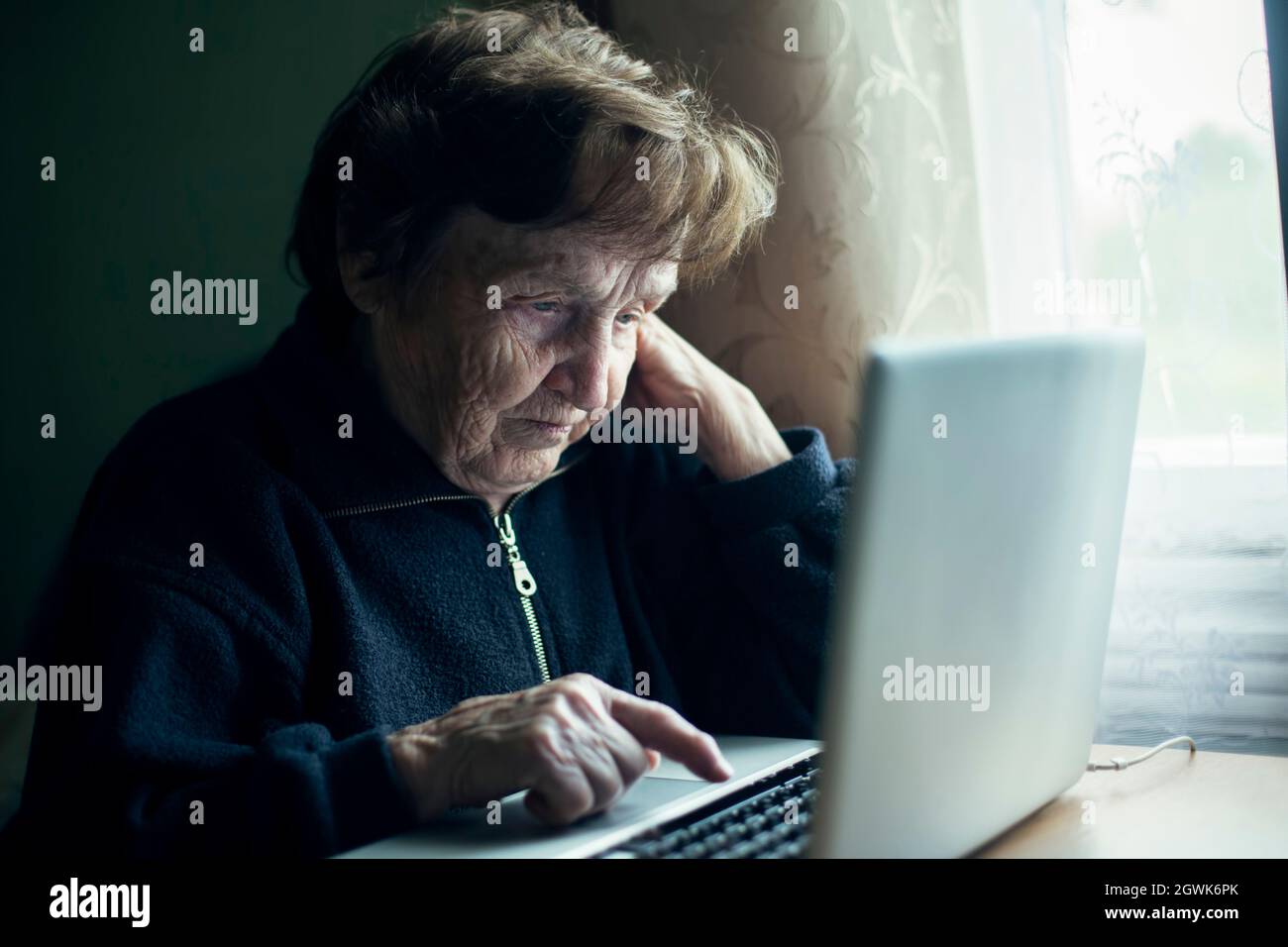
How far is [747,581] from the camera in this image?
4.39ft

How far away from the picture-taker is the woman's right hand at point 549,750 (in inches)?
33.6

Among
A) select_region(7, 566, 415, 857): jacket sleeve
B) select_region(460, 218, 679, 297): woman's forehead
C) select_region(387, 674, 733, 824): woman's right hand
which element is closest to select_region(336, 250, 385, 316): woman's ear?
select_region(460, 218, 679, 297): woman's forehead

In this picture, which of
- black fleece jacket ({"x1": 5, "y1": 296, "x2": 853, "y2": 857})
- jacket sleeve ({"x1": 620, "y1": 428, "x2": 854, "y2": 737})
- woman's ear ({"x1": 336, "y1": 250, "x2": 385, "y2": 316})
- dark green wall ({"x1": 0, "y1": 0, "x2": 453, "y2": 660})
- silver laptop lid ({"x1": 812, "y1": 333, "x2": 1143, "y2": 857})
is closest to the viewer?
silver laptop lid ({"x1": 812, "y1": 333, "x2": 1143, "y2": 857})

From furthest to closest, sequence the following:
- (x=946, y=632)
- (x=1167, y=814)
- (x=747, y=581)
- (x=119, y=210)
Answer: (x=119, y=210)
(x=747, y=581)
(x=1167, y=814)
(x=946, y=632)

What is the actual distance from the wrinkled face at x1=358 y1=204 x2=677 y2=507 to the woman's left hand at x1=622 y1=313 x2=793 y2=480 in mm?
167

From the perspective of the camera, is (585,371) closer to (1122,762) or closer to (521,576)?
(521,576)

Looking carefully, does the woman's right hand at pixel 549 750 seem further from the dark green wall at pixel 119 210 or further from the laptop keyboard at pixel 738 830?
the dark green wall at pixel 119 210

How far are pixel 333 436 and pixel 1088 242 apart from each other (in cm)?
100

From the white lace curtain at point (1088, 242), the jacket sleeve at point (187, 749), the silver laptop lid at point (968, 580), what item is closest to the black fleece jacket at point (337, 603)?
the jacket sleeve at point (187, 749)

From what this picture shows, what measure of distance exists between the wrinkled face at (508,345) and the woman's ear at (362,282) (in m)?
0.02

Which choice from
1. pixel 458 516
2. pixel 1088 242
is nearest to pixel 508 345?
pixel 458 516

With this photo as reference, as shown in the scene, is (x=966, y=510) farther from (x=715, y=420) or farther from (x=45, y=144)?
(x=45, y=144)

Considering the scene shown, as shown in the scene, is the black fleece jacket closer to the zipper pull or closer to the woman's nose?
the zipper pull

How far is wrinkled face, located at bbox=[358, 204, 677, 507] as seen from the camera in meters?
1.15
